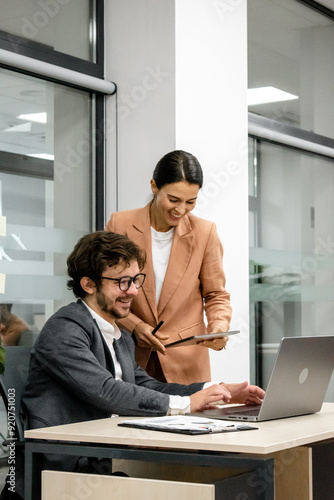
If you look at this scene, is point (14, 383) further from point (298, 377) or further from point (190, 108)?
point (190, 108)

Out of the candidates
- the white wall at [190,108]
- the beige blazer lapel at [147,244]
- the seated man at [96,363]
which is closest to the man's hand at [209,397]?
the seated man at [96,363]

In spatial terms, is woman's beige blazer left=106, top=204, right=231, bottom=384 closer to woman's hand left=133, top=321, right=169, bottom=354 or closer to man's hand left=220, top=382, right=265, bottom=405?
woman's hand left=133, top=321, right=169, bottom=354

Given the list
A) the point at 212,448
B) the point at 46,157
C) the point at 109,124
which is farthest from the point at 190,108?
the point at 212,448

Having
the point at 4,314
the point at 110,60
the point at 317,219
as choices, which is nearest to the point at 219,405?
the point at 4,314

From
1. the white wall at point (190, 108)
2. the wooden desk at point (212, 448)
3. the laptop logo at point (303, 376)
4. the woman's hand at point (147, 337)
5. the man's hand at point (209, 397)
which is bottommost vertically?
the wooden desk at point (212, 448)

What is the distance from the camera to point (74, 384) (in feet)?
7.63

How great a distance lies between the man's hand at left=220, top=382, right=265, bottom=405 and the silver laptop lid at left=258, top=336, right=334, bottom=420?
0.61 feet

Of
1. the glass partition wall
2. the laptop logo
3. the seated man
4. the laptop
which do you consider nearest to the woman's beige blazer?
the seated man

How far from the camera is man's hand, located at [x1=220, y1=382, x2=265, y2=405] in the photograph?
103 inches

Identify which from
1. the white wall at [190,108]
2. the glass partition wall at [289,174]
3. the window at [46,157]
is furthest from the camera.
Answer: the glass partition wall at [289,174]

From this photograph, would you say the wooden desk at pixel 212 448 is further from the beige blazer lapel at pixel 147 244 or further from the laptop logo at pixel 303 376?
the beige blazer lapel at pixel 147 244

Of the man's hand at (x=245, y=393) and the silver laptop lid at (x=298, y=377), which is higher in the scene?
the silver laptop lid at (x=298, y=377)

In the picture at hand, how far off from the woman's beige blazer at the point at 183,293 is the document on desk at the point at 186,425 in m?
0.88

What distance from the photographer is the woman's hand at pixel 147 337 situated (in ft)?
9.42
